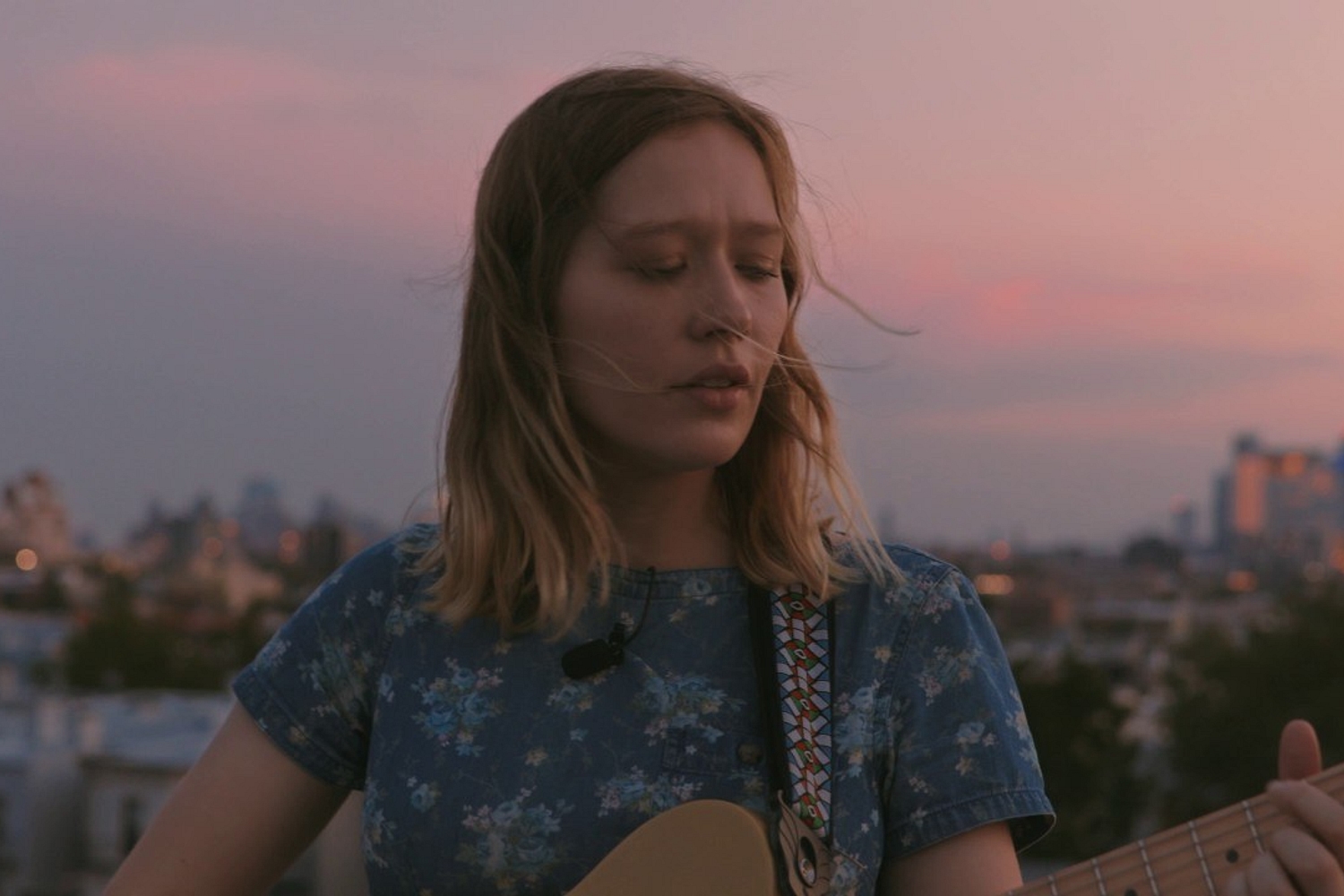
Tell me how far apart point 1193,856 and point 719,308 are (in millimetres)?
889

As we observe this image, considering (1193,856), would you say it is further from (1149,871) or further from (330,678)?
(330,678)

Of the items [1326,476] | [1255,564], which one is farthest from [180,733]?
[1326,476]

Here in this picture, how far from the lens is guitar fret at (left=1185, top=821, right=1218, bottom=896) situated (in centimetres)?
196

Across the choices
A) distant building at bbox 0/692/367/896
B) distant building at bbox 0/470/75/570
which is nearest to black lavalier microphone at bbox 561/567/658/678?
distant building at bbox 0/692/367/896

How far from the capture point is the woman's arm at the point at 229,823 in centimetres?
245

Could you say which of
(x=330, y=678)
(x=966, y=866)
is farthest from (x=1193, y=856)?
(x=330, y=678)

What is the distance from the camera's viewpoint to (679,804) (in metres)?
2.21

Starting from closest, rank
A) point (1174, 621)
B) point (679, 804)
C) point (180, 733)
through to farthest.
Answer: point (679, 804), point (180, 733), point (1174, 621)

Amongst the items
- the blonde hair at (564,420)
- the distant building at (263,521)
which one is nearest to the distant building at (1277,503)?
the distant building at (263,521)

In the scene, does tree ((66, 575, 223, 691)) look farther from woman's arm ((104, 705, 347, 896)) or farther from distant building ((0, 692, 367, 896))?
woman's arm ((104, 705, 347, 896))

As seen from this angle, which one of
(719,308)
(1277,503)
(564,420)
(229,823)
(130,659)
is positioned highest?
(719,308)

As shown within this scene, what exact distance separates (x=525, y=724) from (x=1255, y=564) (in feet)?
483

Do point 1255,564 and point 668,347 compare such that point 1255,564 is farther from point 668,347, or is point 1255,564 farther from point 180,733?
point 668,347

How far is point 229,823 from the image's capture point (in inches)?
97.3
